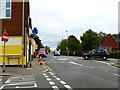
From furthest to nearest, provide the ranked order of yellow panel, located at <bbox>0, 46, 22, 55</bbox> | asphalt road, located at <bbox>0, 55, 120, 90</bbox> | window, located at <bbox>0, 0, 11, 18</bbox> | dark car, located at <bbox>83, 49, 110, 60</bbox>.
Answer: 1. dark car, located at <bbox>83, 49, 110, 60</bbox>
2. window, located at <bbox>0, 0, 11, 18</bbox>
3. yellow panel, located at <bbox>0, 46, 22, 55</bbox>
4. asphalt road, located at <bbox>0, 55, 120, 90</bbox>

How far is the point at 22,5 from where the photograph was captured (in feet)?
66.2

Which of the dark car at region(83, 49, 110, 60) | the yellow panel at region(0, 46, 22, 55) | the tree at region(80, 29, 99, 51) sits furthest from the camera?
the tree at region(80, 29, 99, 51)

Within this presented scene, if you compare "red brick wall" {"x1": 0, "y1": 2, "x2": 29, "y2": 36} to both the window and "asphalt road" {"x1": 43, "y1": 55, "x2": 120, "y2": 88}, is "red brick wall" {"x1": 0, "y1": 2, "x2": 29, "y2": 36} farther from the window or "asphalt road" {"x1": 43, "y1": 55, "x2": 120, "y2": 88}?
"asphalt road" {"x1": 43, "y1": 55, "x2": 120, "y2": 88}

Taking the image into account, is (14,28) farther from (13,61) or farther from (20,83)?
(20,83)

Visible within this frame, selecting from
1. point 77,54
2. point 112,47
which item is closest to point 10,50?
point 77,54

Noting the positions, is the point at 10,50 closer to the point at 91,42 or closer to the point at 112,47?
the point at 91,42

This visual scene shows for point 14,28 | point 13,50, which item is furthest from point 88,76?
point 14,28

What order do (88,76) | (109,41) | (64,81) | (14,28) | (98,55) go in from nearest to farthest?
(64,81)
(88,76)
(14,28)
(98,55)
(109,41)

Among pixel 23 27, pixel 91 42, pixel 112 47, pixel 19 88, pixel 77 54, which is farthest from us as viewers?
pixel 112 47

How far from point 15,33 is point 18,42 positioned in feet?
2.94

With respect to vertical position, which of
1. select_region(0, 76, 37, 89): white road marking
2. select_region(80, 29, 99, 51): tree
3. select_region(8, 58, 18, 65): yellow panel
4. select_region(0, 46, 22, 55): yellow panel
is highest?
select_region(80, 29, 99, 51): tree

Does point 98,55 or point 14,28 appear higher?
point 14,28

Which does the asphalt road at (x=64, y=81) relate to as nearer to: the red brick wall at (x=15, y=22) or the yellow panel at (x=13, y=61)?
the yellow panel at (x=13, y=61)

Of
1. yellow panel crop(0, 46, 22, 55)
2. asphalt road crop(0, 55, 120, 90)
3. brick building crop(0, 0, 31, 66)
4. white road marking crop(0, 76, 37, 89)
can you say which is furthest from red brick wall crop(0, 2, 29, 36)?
white road marking crop(0, 76, 37, 89)
